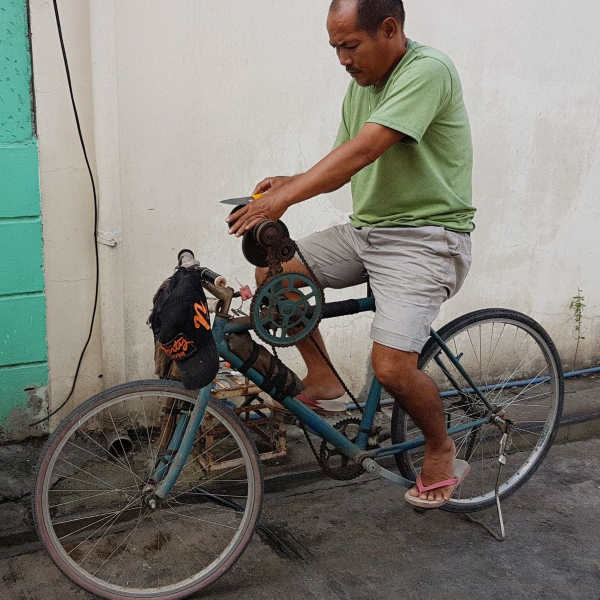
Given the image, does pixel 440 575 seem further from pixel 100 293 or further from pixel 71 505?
pixel 100 293

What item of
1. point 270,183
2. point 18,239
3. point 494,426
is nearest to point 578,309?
point 494,426

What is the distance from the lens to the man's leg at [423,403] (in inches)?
122

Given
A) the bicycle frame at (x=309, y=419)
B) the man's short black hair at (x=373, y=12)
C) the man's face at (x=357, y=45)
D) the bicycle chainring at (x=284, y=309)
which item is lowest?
the bicycle frame at (x=309, y=419)

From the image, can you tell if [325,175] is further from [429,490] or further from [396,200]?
[429,490]

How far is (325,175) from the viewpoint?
9.04ft

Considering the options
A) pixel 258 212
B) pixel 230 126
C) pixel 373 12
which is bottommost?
pixel 258 212

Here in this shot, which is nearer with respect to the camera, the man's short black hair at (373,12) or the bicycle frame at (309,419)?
the man's short black hair at (373,12)

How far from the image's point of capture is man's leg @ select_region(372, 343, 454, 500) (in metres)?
3.10

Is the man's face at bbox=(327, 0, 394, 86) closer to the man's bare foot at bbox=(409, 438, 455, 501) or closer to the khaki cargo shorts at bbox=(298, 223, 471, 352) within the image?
the khaki cargo shorts at bbox=(298, 223, 471, 352)

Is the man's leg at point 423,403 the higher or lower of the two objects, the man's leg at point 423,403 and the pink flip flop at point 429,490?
the higher

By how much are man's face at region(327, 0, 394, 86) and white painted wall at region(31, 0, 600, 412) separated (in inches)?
53.9

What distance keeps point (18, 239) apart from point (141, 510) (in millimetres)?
1599

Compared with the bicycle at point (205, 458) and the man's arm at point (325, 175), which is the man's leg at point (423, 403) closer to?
the bicycle at point (205, 458)

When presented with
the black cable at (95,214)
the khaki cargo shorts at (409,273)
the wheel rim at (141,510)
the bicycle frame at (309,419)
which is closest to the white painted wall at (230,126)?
the black cable at (95,214)
